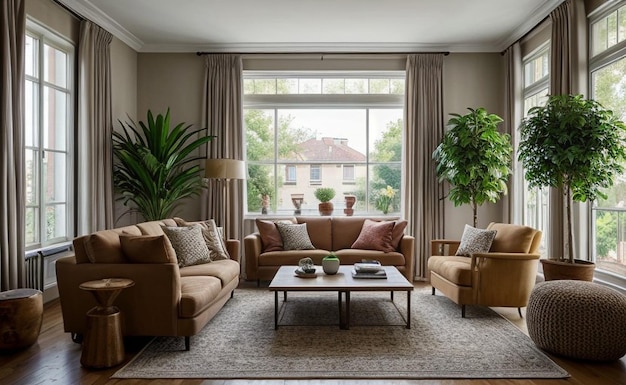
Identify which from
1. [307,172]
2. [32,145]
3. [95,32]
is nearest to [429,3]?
[307,172]

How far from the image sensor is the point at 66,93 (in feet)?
15.6

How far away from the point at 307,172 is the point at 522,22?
3.42 metres

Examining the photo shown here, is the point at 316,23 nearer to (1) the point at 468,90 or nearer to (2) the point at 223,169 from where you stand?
(2) the point at 223,169

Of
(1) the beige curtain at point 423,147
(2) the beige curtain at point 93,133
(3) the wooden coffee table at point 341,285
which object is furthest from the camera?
(1) the beige curtain at point 423,147

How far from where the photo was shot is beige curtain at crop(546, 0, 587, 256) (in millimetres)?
4242

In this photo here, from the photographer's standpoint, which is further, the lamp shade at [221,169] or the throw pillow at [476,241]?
the lamp shade at [221,169]

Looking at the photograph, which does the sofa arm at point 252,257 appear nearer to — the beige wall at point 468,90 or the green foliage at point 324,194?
the green foliage at point 324,194

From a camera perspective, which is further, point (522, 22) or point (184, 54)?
point (184, 54)

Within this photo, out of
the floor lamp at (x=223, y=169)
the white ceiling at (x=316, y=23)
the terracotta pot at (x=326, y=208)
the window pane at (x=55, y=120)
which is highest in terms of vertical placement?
the white ceiling at (x=316, y=23)

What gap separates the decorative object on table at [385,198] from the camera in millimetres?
6234

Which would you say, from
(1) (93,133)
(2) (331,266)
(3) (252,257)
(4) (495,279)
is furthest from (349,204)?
(1) (93,133)

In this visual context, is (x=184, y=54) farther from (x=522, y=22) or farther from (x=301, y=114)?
(x=522, y=22)

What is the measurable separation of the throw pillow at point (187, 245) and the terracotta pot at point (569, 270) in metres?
3.19

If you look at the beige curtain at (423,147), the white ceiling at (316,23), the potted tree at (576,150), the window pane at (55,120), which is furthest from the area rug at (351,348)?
the white ceiling at (316,23)
